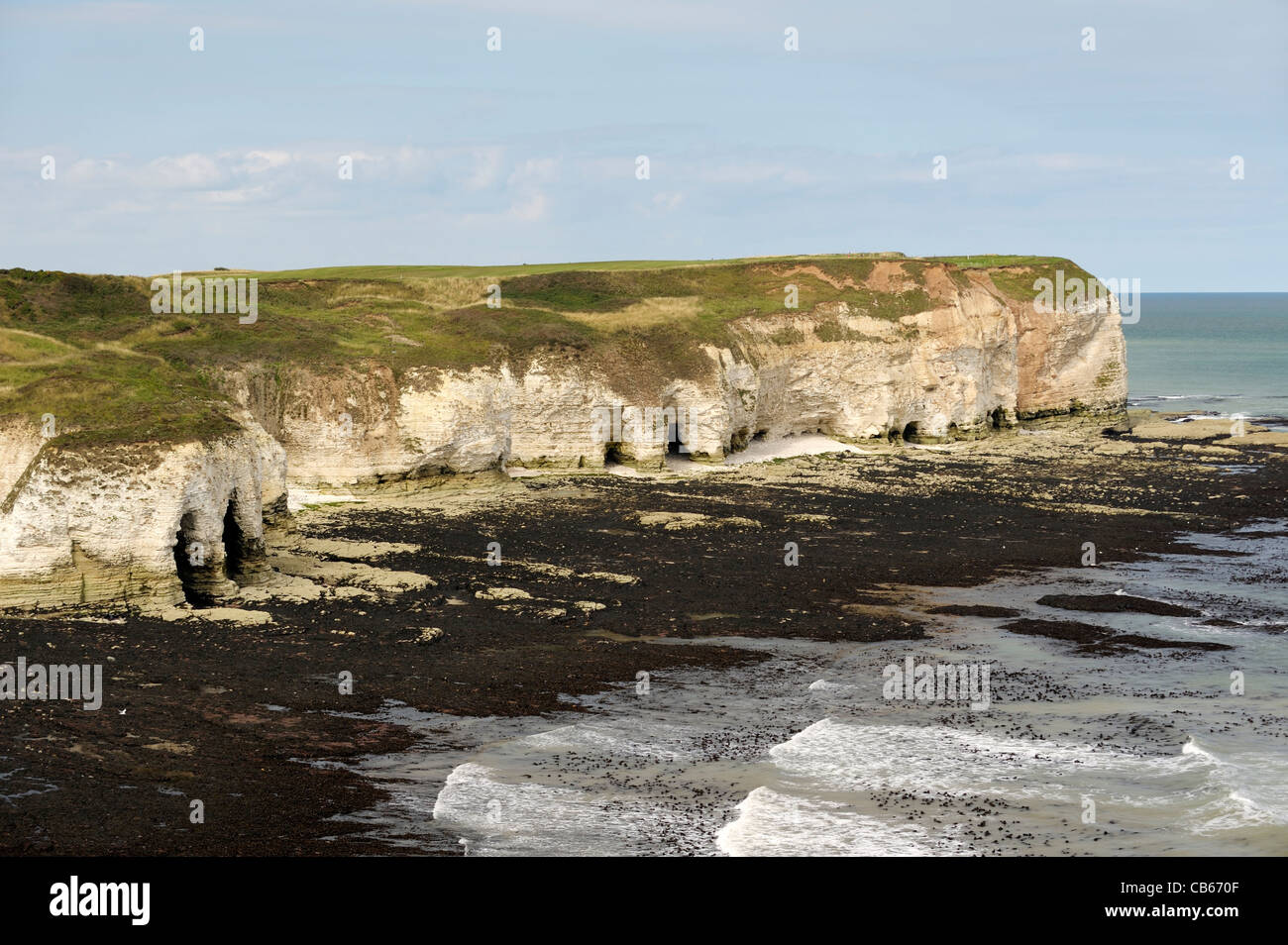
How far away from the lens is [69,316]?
181 ft

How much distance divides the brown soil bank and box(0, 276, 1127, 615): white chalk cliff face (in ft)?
6.14

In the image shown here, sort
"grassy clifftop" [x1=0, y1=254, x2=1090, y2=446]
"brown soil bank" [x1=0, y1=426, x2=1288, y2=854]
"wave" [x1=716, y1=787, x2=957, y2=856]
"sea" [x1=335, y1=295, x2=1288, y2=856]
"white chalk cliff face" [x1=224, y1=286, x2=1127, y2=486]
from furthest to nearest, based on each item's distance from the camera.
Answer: "white chalk cliff face" [x1=224, y1=286, x2=1127, y2=486]
"grassy clifftop" [x1=0, y1=254, x2=1090, y2=446]
"brown soil bank" [x1=0, y1=426, x2=1288, y2=854]
"sea" [x1=335, y1=295, x2=1288, y2=856]
"wave" [x1=716, y1=787, x2=957, y2=856]

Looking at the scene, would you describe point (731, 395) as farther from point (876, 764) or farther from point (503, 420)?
point (876, 764)

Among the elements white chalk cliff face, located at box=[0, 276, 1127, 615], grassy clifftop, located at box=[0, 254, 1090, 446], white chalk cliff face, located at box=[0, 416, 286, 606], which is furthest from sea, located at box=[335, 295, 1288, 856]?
grassy clifftop, located at box=[0, 254, 1090, 446]

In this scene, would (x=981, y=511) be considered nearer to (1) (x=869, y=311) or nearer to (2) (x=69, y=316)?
(1) (x=869, y=311)

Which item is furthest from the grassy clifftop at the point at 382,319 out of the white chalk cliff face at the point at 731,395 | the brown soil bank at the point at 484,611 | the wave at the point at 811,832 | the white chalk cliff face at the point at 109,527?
the wave at the point at 811,832

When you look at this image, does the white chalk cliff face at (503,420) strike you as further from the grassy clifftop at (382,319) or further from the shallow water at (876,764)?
the shallow water at (876,764)

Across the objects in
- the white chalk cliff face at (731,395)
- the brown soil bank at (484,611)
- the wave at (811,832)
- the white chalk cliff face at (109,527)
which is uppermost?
the white chalk cliff face at (731,395)

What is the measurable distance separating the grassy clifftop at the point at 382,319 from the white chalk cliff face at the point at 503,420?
1129 millimetres

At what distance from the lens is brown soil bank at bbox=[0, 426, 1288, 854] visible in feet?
68.1

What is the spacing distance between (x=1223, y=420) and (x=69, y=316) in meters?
71.6

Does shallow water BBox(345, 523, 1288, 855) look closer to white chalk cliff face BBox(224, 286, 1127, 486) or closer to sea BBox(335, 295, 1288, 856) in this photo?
sea BBox(335, 295, 1288, 856)

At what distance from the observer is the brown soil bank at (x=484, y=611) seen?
68.1 feet

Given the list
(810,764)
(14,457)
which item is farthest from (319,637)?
(810,764)
